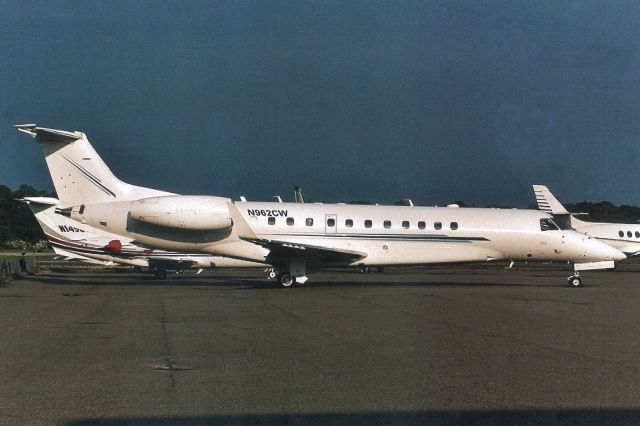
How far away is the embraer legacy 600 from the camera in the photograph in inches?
1033

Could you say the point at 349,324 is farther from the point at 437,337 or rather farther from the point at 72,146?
the point at 72,146

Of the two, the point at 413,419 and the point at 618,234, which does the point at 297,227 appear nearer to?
the point at 413,419

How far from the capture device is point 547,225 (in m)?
28.4

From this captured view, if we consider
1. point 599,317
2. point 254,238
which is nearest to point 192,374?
point 599,317

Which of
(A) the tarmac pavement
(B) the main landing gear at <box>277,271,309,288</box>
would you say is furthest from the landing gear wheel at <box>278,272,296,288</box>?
(A) the tarmac pavement

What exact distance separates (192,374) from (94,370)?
4.04ft

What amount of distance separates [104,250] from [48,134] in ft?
38.3

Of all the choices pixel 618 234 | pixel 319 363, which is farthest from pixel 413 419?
pixel 618 234

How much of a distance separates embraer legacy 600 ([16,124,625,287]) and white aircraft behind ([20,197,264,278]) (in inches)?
363

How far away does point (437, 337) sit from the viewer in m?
12.4

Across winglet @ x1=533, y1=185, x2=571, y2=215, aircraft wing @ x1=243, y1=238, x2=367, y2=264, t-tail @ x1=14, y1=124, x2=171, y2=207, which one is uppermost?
winglet @ x1=533, y1=185, x2=571, y2=215

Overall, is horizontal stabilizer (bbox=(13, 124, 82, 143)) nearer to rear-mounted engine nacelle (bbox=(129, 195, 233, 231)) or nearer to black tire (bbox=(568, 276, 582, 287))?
rear-mounted engine nacelle (bbox=(129, 195, 233, 231))

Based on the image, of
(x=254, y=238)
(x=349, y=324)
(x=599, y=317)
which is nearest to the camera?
(x=349, y=324)

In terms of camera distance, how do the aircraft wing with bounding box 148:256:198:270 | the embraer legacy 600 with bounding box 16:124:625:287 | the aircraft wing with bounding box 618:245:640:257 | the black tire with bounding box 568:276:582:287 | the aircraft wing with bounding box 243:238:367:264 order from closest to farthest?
1. the aircraft wing with bounding box 243:238:367:264
2. the embraer legacy 600 with bounding box 16:124:625:287
3. the black tire with bounding box 568:276:582:287
4. the aircraft wing with bounding box 148:256:198:270
5. the aircraft wing with bounding box 618:245:640:257
